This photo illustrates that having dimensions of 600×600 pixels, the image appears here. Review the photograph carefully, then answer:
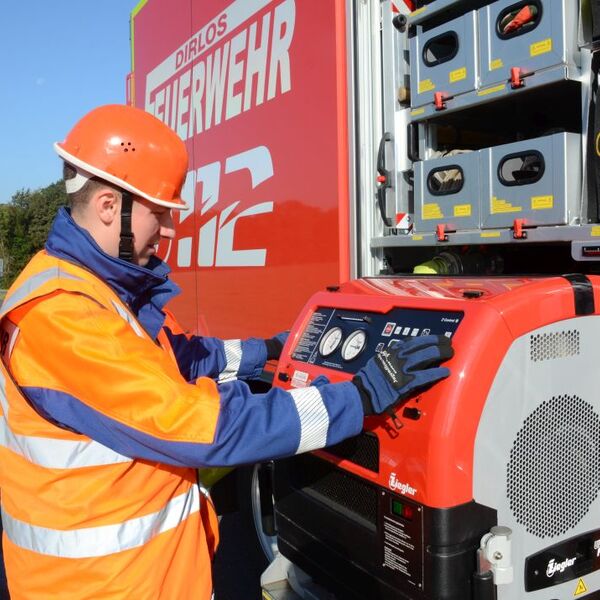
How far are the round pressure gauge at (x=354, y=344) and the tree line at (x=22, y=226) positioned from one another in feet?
125

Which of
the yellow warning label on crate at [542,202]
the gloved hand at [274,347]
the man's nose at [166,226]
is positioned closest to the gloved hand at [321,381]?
the man's nose at [166,226]

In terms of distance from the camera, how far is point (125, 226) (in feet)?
5.70

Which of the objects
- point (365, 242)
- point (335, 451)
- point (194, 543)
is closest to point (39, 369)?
point (194, 543)

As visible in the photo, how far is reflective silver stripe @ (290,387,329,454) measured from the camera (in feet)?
5.29

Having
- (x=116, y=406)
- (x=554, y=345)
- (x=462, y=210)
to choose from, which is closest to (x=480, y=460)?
(x=554, y=345)

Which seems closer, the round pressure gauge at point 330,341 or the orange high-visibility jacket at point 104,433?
the orange high-visibility jacket at point 104,433

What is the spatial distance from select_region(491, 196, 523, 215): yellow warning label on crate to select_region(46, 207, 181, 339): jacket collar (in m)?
1.14

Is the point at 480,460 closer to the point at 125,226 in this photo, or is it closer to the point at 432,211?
the point at 125,226

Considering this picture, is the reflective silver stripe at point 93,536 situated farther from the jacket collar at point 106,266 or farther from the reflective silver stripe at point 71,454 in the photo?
the jacket collar at point 106,266

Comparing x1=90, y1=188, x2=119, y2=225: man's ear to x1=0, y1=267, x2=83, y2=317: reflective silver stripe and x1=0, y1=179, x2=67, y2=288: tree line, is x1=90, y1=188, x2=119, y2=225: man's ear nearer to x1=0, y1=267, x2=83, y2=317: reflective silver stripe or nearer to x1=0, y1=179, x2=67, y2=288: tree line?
x1=0, y1=267, x2=83, y2=317: reflective silver stripe

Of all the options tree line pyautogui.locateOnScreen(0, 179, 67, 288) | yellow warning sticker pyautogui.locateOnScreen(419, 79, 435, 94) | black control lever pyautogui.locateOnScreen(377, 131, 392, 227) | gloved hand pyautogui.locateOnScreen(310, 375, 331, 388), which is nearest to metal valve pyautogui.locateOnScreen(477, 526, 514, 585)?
gloved hand pyautogui.locateOnScreen(310, 375, 331, 388)

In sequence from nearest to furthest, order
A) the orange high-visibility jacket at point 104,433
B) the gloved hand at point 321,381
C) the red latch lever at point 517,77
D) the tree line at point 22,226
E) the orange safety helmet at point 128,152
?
the orange high-visibility jacket at point 104,433, the orange safety helmet at point 128,152, the gloved hand at point 321,381, the red latch lever at point 517,77, the tree line at point 22,226

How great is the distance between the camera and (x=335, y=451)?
196cm

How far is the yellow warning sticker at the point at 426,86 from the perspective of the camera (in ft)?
8.27
